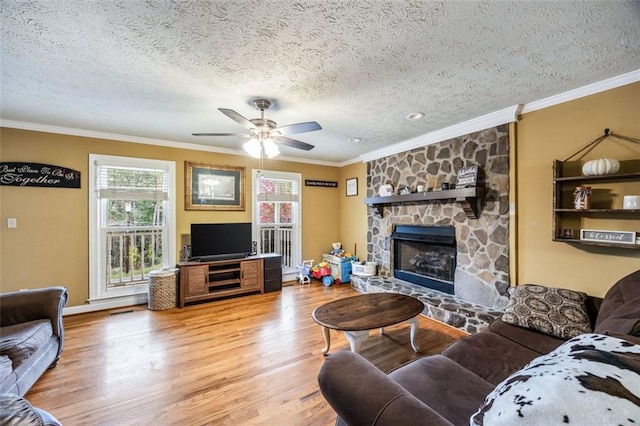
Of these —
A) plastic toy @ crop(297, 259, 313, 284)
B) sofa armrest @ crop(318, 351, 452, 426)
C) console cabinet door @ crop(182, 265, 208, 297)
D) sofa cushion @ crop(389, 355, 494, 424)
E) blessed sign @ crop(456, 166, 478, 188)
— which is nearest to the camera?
sofa armrest @ crop(318, 351, 452, 426)

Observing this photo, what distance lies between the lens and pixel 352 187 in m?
5.38

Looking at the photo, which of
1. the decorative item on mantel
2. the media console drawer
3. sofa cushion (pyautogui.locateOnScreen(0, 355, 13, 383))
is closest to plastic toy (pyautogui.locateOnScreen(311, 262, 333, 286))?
the media console drawer

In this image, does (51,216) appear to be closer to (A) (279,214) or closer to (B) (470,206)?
(A) (279,214)

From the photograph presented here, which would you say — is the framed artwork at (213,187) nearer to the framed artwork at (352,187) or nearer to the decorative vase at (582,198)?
the framed artwork at (352,187)

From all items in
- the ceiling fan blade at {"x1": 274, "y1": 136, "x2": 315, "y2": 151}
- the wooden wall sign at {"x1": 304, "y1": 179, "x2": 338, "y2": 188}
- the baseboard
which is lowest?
the baseboard

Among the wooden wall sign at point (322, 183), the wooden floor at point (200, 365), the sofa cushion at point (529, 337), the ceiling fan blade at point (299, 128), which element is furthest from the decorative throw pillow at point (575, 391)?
the wooden wall sign at point (322, 183)

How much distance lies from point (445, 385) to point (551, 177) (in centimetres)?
240

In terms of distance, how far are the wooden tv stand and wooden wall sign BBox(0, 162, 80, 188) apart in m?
1.79

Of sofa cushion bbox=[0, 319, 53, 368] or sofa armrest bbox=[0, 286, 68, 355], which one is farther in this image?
sofa armrest bbox=[0, 286, 68, 355]

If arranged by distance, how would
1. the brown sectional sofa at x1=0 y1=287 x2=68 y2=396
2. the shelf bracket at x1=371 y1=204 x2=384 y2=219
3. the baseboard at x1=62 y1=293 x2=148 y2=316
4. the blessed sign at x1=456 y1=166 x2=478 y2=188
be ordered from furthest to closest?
1. the shelf bracket at x1=371 y1=204 x2=384 y2=219
2. the baseboard at x1=62 y1=293 x2=148 y2=316
3. the blessed sign at x1=456 y1=166 x2=478 y2=188
4. the brown sectional sofa at x1=0 y1=287 x2=68 y2=396

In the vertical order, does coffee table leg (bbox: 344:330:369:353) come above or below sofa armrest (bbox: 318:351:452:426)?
below

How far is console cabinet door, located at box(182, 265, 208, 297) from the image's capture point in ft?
12.4

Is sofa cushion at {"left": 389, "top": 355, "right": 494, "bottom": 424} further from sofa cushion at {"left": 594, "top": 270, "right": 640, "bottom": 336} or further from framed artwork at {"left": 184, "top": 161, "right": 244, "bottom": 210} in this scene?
framed artwork at {"left": 184, "top": 161, "right": 244, "bottom": 210}

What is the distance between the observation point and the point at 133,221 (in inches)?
153
